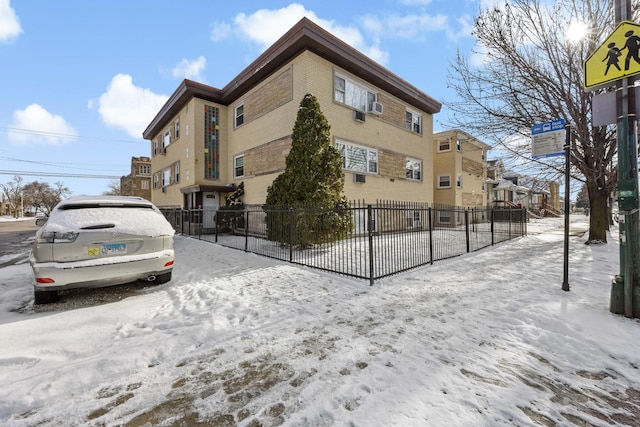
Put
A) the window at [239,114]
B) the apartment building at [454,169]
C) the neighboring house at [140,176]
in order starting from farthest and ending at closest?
the neighboring house at [140,176] → the apartment building at [454,169] → the window at [239,114]

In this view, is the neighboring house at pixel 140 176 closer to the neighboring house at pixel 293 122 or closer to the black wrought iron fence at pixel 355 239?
the neighboring house at pixel 293 122

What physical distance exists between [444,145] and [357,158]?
41.4ft

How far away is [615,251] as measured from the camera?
876cm

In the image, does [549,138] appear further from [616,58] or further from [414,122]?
[414,122]

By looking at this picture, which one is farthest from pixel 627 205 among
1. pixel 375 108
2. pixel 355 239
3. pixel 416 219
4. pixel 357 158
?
pixel 375 108

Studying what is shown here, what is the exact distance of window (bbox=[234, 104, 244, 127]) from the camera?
15678 mm

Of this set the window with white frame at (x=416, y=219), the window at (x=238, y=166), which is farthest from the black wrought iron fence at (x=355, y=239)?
the window at (x=238, y=166)

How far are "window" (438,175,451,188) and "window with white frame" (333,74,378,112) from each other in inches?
417

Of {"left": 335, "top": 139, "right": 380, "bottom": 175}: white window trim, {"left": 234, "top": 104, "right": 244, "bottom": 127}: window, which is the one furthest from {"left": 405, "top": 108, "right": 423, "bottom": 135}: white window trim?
{"left": 234, "top": 104, "right": 244, "bottom": 127}: window

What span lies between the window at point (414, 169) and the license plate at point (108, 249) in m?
15.3

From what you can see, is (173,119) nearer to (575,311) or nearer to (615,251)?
(575,311)

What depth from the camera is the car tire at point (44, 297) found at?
4.04 m

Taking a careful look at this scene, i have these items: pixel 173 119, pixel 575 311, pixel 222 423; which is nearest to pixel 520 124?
pixel 575 311

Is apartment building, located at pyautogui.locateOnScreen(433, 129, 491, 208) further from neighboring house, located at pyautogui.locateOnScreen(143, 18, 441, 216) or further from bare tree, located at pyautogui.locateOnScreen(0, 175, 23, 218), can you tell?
bare tree, located at pyautogui.locateOnScreen(0, 175, 23, 218)
